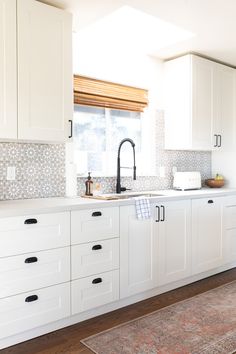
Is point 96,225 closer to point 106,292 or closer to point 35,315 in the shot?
point 106,292

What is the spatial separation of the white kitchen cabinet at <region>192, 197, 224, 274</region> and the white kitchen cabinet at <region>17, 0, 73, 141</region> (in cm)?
155

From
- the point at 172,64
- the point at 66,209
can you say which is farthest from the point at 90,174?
the point at 172,64

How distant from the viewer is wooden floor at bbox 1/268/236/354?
210 centimetres

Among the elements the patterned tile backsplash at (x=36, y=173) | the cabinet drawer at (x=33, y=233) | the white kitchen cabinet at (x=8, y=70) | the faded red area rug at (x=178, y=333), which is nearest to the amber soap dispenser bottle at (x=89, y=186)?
the patterned tile backsplash at (x=36, y=173)

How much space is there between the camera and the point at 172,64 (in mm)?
3738

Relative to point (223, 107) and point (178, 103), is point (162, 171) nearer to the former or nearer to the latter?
point (178, 103)

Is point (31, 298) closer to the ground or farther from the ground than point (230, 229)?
closer to the ground

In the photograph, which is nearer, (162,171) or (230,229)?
(230,229)

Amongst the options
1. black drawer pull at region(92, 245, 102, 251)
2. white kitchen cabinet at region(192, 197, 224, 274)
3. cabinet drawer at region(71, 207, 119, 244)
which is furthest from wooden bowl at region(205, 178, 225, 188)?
black drawer pull at region(92, 245, 102, 251)

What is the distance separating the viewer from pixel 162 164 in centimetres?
382

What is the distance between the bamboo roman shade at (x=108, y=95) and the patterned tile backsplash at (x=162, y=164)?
0.31 metres

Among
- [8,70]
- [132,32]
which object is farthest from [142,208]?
[132,32]

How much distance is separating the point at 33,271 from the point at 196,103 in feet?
8.08

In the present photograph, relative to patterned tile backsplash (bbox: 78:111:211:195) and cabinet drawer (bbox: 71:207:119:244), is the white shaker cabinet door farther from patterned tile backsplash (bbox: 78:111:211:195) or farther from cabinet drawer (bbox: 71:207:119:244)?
cabinet drawer (bbox: 71:207:119:244)
